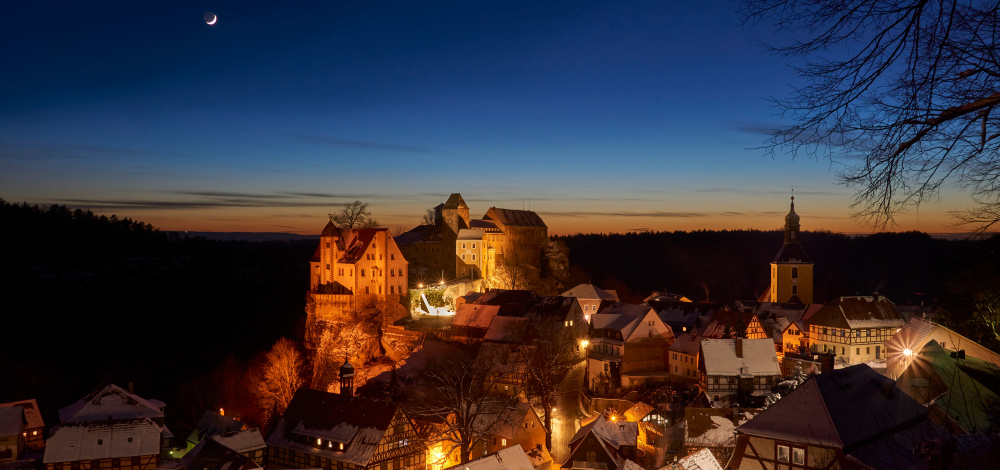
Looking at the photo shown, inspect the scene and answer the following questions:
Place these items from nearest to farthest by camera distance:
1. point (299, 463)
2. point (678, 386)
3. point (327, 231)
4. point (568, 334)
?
point (299, 463) < point (678, 386) < point (568, 334) < point (327, 231)

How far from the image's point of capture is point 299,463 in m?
30.1

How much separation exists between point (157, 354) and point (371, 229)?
113ft

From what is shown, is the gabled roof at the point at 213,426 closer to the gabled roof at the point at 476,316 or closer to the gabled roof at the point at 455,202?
the gabled roof at the point at 476,316

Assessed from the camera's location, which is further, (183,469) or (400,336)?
(400,336)

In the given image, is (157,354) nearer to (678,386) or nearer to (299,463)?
(299,463)

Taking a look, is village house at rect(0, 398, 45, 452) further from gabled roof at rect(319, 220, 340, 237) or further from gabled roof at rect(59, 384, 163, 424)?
gabled roof at rect(319, 220, 340, 237)

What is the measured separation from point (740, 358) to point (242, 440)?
83.6 ft

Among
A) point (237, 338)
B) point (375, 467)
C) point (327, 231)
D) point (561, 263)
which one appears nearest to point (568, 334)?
point (375, 467)

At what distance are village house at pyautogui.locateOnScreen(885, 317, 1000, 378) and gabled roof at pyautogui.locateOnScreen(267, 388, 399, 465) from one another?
21.7 metres

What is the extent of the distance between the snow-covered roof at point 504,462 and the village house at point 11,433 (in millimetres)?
25499

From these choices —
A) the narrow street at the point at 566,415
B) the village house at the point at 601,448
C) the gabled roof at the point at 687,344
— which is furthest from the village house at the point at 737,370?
the narrow street at the point at 566,415

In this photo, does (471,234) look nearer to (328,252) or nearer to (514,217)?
(514,217)

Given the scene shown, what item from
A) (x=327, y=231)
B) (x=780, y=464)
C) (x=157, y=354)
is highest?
(x=327, y=231)

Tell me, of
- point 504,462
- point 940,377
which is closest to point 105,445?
point 504,462
